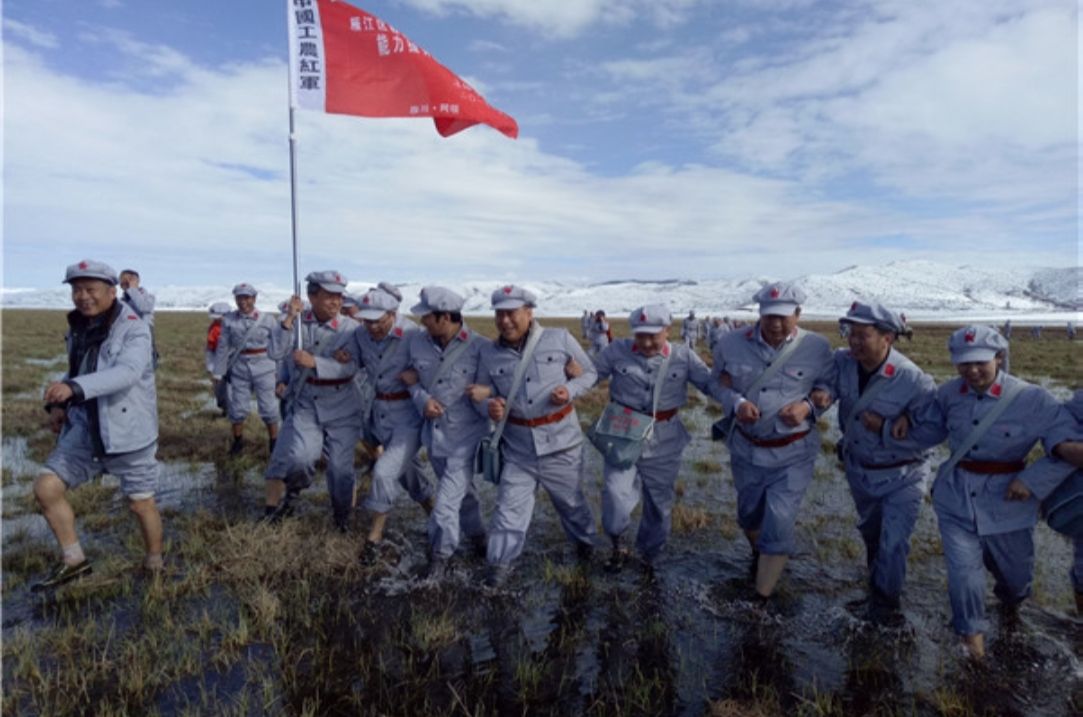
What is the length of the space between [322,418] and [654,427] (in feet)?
11.6

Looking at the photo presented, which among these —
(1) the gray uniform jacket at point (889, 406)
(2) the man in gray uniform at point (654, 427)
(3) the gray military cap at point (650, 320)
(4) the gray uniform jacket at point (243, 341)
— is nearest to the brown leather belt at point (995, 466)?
(1) the gray uniform jacket at point (889, 406)

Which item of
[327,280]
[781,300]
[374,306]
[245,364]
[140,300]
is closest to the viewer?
[781,300]

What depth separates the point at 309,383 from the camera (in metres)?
6.80

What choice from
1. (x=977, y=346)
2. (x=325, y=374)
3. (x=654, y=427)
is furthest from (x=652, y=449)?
(x=325, y=374)

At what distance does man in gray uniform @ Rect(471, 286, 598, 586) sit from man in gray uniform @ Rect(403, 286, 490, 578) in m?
0.21

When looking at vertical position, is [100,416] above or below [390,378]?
below

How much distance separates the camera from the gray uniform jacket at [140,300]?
29.0 feet

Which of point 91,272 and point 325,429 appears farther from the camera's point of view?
point 325,429

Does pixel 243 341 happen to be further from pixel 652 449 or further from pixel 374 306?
pixel 652 449

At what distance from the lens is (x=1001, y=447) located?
14.6ft

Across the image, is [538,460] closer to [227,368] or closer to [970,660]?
[970,660]

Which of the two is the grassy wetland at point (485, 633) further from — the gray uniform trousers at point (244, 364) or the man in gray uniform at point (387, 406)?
the gray uniform trousers at point (244, 364)

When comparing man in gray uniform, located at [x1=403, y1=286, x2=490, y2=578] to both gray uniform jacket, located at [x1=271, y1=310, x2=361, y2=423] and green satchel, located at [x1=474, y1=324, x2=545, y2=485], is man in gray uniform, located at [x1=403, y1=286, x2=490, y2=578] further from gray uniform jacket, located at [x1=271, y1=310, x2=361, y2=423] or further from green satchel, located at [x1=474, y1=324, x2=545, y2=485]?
gray uniform jacket, located at [x1=271, y1=310, x2=361, y2=423]

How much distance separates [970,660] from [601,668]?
2647mm
